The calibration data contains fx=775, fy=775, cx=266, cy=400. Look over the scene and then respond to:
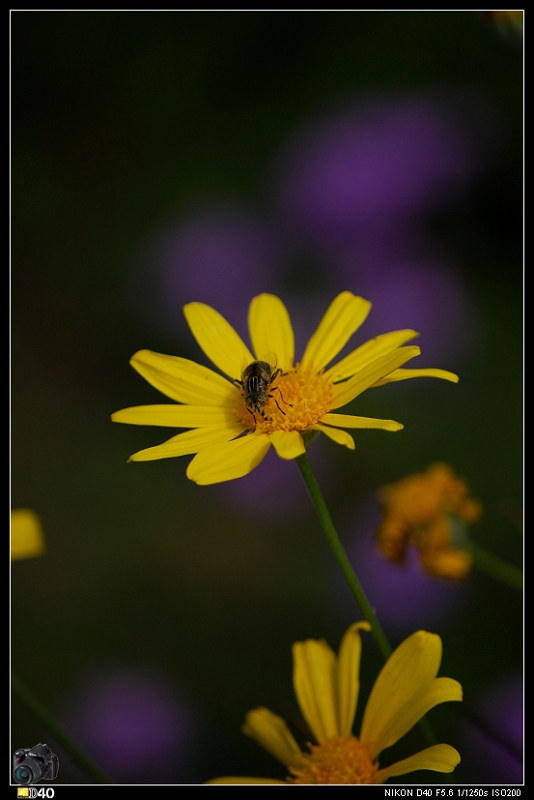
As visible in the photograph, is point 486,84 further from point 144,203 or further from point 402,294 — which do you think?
point 144,203

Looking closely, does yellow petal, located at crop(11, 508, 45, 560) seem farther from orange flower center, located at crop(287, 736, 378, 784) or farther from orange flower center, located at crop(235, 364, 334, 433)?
orange flower center, located at crop(287, 736, 378, 784)

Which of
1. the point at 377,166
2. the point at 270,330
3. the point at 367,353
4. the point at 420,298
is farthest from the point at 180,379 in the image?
the point at 377,166

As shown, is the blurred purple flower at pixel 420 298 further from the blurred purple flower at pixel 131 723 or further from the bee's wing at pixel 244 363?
the blurred purple flower at pixel 131 723

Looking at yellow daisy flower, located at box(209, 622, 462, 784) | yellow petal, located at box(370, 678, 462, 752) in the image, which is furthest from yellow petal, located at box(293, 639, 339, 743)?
yellow petal, located at box(370, 678, 462, 752)

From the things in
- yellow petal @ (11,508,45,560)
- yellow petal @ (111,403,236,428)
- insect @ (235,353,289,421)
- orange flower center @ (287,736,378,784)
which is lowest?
orange flower center @ (287,736,378,784)

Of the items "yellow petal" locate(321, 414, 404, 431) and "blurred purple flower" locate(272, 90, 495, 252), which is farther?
"blurred purple flower" locate(272, 90, 495, 252)

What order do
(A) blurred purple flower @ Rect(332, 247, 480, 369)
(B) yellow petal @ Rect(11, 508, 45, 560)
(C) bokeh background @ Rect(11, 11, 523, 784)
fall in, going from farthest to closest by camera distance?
1. (A) blurred purple flower @ Rect(332, 247, 480, 369)
2. (C) bokeh background @ Rect(11, 11, 523, 784)
3. (B) yellow petal @ Rect(11, 508, 45, 560)

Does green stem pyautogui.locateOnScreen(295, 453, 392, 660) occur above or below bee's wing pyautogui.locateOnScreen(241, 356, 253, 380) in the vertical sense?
below

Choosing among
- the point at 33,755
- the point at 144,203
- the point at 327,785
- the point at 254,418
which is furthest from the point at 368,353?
the point at 144,203
